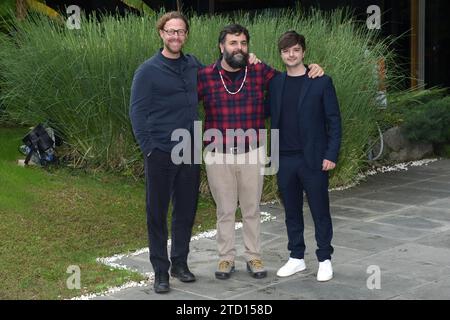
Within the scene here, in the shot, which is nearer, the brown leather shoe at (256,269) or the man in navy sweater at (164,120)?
the man in navy sweater at (164,120)

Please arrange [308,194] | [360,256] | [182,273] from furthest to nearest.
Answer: [360,256]
[182,273]
[308,194]

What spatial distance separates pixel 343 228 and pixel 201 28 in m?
3.42

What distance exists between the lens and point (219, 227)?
6348 mm

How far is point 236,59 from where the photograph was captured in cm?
597

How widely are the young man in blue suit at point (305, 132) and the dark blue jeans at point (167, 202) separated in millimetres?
725

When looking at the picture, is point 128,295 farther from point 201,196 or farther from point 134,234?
point 201,196

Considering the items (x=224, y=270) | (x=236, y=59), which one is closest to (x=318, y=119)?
(x=236, y=59)

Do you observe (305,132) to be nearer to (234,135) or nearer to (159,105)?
(234,135)

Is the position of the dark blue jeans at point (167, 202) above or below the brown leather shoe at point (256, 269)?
above

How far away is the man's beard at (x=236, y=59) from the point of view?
597 centimetres

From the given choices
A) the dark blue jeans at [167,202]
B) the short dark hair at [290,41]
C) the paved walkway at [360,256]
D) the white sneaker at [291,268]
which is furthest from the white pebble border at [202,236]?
the short dark hair at [290,41]

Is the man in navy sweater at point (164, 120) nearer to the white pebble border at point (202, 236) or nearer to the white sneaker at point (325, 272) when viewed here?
the white pebble border at point (202, 236)

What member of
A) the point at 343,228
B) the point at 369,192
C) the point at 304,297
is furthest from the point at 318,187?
the point at 369,192

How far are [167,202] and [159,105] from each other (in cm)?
74
